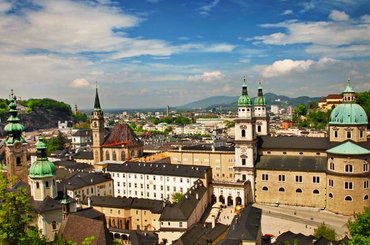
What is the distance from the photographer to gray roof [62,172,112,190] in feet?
197

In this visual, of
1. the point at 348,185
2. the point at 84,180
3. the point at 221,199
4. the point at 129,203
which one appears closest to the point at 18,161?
the point at 84,180

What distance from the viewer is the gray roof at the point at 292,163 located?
188 ft

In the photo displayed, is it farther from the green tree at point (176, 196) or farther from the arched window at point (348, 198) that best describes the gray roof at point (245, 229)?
the arched window at point (348, 198)

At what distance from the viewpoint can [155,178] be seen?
6369 cm

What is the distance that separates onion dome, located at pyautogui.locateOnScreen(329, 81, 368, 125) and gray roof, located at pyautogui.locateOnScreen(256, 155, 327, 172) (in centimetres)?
642

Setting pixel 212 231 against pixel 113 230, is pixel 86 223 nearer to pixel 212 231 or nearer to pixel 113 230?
pixel 212 231

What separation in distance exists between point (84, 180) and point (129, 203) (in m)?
11.7

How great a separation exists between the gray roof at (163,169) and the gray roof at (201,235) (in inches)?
649

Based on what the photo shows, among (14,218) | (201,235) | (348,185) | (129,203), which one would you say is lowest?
(201,235)

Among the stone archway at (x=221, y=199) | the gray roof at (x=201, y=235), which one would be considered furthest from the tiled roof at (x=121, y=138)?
the gray roof at (x=201, y=235)

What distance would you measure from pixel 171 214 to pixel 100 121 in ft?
129

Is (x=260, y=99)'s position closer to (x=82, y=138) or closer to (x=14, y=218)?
(x=14, y=218)

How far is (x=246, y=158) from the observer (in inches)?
2386

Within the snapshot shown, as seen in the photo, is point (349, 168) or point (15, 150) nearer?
point (15, 150)
